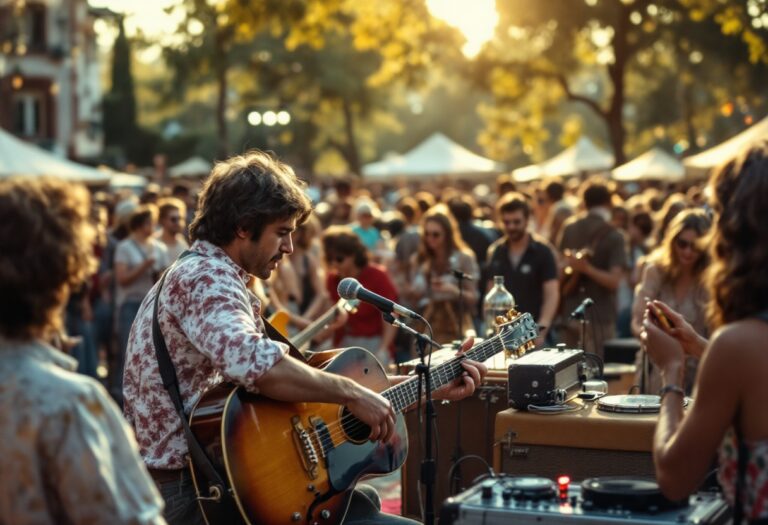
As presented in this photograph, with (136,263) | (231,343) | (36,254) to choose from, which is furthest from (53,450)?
(136,263)

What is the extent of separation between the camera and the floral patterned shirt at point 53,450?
2.96 m

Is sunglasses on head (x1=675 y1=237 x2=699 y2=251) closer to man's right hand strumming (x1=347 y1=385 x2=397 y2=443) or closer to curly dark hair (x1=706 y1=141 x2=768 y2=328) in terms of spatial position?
man's right hand strumming (x1=347 y1=385 x2=397 y2=443)

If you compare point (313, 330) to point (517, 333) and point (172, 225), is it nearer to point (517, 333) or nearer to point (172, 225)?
point (172, 225)

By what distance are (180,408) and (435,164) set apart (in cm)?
3383

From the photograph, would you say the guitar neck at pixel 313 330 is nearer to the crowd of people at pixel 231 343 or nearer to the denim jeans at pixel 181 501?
the crowd of people at pixel 231 343

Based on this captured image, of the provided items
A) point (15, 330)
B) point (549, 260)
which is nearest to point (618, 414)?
point (15, 330)

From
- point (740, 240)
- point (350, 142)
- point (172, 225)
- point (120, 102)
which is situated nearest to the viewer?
point (740, 240)

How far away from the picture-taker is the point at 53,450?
9.76 ft

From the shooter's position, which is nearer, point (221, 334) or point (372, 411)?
point (221, 334)

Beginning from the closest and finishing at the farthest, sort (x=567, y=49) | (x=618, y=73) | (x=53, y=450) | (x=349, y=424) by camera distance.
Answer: (x=53, y=450)
(x=349, y=424)
(x=618, y=73)
(x=567, y=49)

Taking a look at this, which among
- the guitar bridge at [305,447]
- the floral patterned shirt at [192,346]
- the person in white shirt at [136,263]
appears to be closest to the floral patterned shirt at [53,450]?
the floral patterned shirt at [192,346]

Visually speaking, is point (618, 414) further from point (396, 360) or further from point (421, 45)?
point (421, 45)

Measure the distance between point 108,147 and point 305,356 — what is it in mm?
58035

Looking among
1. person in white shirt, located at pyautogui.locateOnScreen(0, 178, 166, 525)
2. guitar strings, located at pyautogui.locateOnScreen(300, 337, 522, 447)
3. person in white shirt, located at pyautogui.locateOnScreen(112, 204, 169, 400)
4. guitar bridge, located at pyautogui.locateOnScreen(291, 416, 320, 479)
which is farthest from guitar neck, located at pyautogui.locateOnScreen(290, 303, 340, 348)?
person in white shirt, located at pyautogui.locateOnScreen(0, 178, 166, 525)
